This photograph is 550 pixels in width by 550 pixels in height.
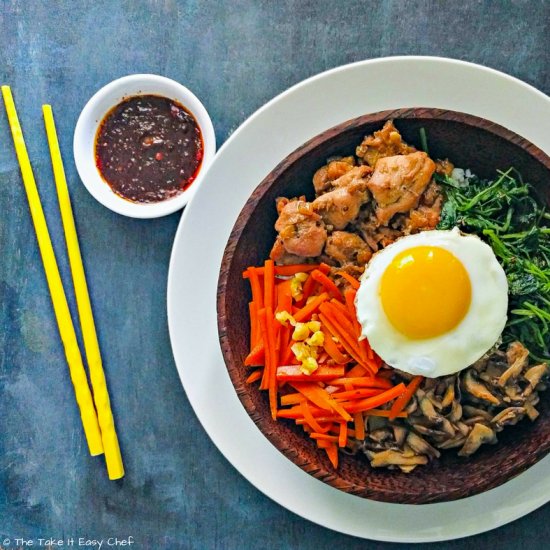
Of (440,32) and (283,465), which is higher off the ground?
(440,32)

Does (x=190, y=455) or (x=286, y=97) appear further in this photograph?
(x=190, y=455)

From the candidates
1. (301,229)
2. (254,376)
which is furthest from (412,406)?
(301,229)

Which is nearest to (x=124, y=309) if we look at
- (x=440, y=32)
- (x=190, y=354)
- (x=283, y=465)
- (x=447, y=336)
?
(x=190, y=354)

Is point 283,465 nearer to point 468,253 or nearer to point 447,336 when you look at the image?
point 447,336

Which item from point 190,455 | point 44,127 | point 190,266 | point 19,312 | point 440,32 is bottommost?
point 190,455

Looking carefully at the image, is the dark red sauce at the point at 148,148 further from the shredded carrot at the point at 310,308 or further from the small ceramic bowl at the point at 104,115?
the shredded carrot at the point at 310,308

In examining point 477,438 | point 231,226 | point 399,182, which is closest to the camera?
point 399,182

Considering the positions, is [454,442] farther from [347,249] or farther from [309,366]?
[347,249]
